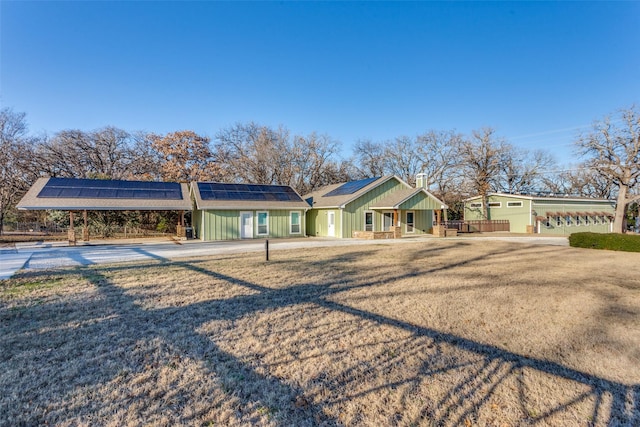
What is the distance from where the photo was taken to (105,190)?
18.9 meters

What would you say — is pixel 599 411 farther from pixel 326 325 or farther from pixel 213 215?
pixel 213 215

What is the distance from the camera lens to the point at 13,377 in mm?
3078

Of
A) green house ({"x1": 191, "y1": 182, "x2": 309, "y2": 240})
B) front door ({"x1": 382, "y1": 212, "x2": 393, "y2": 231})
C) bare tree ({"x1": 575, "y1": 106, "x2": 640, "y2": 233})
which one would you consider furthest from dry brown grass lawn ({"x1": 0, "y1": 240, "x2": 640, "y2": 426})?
bare tree ({"x1": 575, "y1": 106, "x2": 640, "y2": 233})

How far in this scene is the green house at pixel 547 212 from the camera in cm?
2664

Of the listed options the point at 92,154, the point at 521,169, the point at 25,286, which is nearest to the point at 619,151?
the point at 521,169

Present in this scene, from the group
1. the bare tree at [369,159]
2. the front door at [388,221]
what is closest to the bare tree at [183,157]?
the bare tree at [369,159]

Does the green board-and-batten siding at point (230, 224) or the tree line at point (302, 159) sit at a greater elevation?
the tree line at point (302, 159)

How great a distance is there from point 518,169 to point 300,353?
40229 millimetres

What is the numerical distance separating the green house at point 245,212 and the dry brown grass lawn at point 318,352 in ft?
37.4

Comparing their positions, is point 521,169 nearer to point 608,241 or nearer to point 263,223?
point 608,241

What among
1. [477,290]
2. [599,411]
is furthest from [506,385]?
[477,290]

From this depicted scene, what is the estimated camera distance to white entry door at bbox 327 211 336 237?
20922 mm

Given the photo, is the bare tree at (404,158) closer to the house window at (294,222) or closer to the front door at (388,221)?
the front door at (388,221)

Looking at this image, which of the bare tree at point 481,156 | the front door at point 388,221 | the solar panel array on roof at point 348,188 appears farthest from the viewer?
the bare tree at point 481,156
